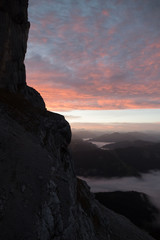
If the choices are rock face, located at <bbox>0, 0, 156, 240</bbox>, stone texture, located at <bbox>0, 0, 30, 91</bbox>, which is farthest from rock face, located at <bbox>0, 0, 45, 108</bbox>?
rock face, located at <bbox>0, 0, 156, 240</bbox>

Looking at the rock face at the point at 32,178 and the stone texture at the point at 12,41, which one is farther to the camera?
the stone texture at the point at 12,41

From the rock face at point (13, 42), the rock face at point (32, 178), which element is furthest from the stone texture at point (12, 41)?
the rock face at point (32, 178)

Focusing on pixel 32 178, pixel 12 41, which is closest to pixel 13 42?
pixel 12 41

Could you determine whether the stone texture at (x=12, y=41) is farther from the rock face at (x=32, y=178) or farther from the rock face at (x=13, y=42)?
the rock face at (x=32, y=178)

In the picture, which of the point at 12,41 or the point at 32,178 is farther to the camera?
the point at 12,41

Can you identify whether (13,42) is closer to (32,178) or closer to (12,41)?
(12,41)

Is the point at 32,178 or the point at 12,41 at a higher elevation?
the point at 12,41

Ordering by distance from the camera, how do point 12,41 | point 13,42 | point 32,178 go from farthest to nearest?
point 13,42 → point 12,41 → point 32,178

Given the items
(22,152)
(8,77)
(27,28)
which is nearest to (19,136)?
(22,152)

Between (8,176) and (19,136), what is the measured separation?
7.28 meters

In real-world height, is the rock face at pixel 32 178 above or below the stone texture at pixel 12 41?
below

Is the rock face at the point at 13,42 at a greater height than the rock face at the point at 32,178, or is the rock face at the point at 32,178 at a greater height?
the rock face at the point at 13,42

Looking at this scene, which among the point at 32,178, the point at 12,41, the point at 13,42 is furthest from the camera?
the point at 13,42

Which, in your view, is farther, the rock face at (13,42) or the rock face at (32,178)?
the rock face at (13,42)
